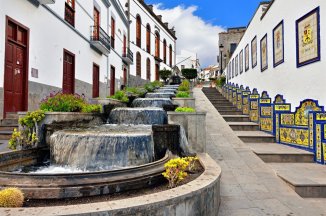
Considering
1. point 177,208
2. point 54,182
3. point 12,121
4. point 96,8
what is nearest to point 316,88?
point 177,208

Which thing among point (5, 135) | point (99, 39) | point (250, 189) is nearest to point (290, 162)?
point (250, 189)

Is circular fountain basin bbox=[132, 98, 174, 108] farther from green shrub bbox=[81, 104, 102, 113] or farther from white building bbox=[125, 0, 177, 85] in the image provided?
white building bbox=[125, 0, 177, 85]

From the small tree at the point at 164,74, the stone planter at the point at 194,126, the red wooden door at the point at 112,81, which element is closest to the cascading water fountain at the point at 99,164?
the stone planter at the point at 194,126

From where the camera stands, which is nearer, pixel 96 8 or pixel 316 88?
pixel 316 88

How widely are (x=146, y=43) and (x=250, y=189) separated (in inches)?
1020

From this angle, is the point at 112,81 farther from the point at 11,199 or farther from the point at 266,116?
the point at 11,199

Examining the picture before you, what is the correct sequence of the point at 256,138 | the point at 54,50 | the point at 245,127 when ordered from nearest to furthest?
the point at 256,138 < the point at 245,127 < the point at 54,50

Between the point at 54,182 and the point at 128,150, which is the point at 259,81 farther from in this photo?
the point at 54,182

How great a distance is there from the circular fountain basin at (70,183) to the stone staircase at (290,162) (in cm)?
290

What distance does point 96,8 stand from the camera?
15.3m

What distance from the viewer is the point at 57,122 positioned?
6.20 m

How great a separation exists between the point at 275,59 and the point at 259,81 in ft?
8.27

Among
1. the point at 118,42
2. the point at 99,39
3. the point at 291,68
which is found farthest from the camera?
the point at 118,42

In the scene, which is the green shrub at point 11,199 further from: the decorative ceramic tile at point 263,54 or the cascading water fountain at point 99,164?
the decorative ceramic tile at point 263,54
